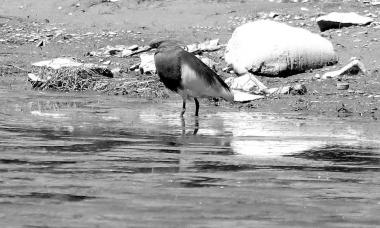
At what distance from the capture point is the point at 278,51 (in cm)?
1520

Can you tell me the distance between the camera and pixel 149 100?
14148 mm

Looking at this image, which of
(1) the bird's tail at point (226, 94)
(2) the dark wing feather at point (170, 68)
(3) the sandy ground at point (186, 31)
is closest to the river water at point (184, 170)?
(1) the bird's tail at point (226, 94)

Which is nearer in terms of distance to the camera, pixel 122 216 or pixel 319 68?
A: pixel 122 216

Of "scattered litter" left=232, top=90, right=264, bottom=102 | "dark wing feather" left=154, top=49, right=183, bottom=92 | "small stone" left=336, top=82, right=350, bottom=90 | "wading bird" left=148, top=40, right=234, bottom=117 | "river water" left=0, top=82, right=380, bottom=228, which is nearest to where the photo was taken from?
"river water" left=0, top=82, right=380, bottom=228

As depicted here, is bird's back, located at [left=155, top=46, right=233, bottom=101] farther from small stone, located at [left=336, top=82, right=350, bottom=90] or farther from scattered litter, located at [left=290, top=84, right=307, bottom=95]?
small stone, located at [left=336, top=82, right=350, bottom=90]

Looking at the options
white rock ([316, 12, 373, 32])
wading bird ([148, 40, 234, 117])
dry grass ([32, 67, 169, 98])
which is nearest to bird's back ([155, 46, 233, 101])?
wading bird ([148, 40, 234, 117])

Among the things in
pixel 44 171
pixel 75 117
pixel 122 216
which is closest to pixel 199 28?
pixel 75 117

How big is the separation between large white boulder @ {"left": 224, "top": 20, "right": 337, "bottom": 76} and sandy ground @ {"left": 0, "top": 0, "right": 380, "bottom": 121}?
0.54 ft

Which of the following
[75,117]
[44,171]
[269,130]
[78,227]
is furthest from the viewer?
[75,117]

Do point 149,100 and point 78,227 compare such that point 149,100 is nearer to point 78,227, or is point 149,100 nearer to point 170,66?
point 170,66

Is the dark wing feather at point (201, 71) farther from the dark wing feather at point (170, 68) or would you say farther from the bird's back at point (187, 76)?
the dark wing feather at point (170, 68)

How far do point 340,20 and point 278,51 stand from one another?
277cm

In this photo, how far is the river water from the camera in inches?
203

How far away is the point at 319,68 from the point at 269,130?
5.43 m
